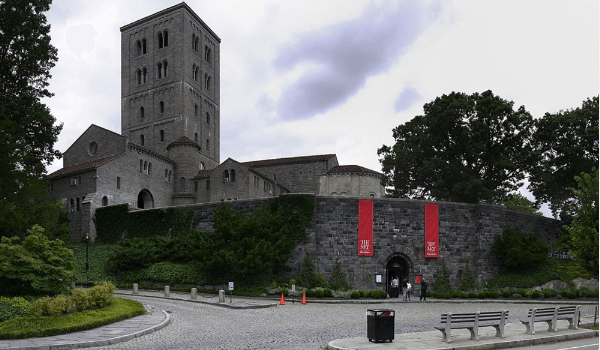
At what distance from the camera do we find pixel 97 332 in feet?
55.6

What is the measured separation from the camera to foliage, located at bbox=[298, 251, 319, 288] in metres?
35.5

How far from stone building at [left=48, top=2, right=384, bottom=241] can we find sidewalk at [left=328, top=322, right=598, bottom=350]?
38.8 meters

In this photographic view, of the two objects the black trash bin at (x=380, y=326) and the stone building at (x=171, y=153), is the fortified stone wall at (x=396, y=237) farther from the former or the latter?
the black trash bin at (x=380, y=326)

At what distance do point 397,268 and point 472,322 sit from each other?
74.7 ft

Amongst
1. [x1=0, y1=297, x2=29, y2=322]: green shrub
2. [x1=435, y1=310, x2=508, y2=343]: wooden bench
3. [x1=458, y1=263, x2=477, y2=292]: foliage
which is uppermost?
[x1=435, y1=310, x2=508, y2=343]: wooden bench

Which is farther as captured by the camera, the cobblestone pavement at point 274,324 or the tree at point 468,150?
the tree at point 468,150

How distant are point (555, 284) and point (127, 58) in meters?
63.2

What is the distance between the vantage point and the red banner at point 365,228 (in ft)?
122

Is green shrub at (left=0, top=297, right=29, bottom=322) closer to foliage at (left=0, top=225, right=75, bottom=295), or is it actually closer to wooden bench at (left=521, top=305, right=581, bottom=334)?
foliage at (left=0, top=225, right=75, bottom=295)

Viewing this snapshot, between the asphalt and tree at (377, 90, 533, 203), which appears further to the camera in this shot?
tree at (377, 90, 533, 203)

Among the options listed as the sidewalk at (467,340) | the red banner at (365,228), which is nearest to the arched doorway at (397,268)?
the red banner at (365,228)

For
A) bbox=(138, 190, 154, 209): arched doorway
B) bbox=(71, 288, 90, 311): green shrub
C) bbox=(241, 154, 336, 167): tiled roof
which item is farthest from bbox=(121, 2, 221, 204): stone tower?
bbox=(71, 288, 90, 311): green shrub

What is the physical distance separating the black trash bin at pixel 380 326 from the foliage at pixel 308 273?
2059 centimetres

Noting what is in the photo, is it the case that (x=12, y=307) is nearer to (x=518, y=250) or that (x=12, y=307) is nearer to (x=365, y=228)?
(x=365, y=228)
